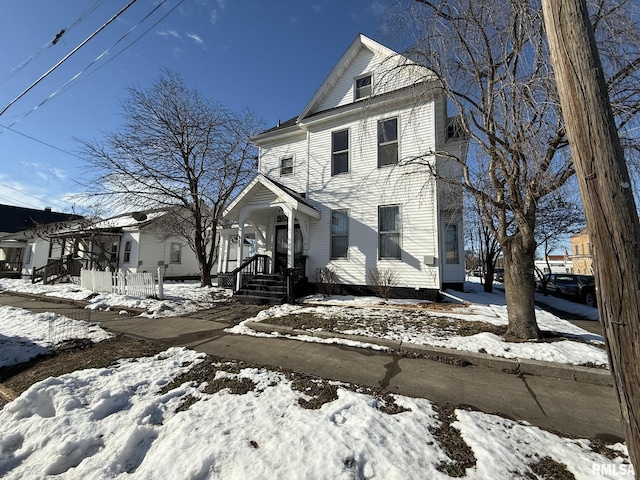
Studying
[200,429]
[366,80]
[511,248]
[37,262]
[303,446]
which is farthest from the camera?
A: [37,262]

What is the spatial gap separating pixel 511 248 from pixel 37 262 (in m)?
35.2

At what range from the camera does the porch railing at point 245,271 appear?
32.9ft

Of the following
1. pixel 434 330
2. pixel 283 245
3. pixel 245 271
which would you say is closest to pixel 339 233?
pixel 283 245

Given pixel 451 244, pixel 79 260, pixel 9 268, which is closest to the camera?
pixel 451 244

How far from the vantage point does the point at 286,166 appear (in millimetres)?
12609

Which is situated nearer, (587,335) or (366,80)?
(587,335)

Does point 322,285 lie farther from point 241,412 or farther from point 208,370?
point 241,412

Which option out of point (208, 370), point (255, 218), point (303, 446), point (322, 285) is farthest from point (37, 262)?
point (303, 446)

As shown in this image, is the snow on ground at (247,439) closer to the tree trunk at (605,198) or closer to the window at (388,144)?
the tree trunk at (605,198)

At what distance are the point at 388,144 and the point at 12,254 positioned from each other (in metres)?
38.9

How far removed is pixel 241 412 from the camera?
2.67 metres

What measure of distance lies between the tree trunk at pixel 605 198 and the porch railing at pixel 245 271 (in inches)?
382

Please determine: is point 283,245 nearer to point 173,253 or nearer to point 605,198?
point 605,198

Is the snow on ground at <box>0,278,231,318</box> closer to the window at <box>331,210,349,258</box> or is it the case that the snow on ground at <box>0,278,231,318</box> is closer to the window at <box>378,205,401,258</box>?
the window at <box>331,210,349,258</box>
